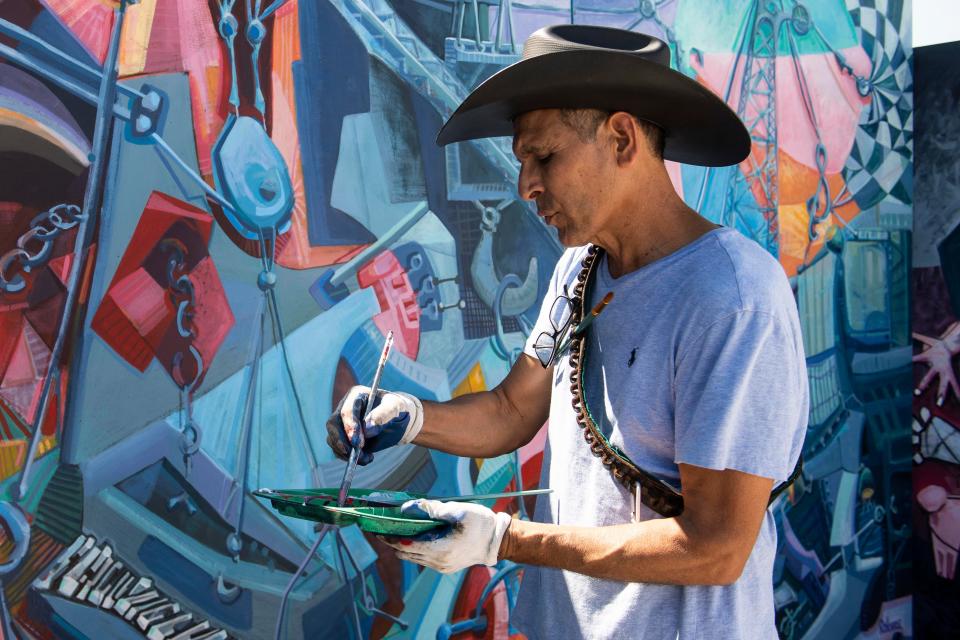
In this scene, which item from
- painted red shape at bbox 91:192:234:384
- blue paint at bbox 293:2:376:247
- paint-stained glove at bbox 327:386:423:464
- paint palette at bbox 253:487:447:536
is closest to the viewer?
paint palette at bbox 253:487:447:536

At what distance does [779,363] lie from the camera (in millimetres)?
1859

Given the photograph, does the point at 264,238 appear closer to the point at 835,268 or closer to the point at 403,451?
the point at 403,451

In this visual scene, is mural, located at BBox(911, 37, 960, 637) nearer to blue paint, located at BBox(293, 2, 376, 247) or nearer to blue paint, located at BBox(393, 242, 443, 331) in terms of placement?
blue paint, located at BBox(393, 242, 443, 331)

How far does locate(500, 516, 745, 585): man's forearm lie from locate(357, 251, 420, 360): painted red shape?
1.46 m

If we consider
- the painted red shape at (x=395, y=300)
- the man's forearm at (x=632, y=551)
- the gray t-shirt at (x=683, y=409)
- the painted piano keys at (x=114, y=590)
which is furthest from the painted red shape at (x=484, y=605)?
the man's forearm at (x=632, y=551)

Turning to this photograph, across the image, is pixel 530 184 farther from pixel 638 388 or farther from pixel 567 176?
pixel 638 388

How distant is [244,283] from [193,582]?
0.86 m

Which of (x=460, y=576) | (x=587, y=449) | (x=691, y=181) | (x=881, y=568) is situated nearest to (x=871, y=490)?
(x=881, y=568)

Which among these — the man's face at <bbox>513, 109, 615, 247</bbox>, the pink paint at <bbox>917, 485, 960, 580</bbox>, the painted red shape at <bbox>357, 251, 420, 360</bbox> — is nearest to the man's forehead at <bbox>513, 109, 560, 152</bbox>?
the man's face at <bbox>513, 109, 615, 247</bbox>

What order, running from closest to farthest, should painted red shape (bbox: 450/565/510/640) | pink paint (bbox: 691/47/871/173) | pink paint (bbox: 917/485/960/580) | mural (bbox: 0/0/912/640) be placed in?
mural (bbox: 0/0/912/640) < painted red shape (bbox: 450/565/510/640) < pink paint (bbox: 691/47/871/173) < pink paint (bbox: 917/485/960/580)

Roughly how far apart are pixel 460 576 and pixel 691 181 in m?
2.02

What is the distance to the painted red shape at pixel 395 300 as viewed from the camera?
10.8 ft

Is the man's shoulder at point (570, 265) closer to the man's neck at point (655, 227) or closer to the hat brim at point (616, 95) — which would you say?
the man's neck at point (655, 227)

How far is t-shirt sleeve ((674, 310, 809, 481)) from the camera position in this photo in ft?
5.94
